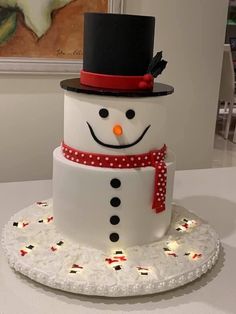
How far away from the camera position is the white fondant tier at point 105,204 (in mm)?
831

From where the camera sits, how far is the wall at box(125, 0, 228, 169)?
1.82 m

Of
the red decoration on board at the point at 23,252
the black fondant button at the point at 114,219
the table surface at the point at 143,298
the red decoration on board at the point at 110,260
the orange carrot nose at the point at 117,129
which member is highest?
the orange carrot nose at the point at 117,129

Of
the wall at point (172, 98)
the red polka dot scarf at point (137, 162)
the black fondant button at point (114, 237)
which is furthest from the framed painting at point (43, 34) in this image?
the black fondant button at point (114, 237)

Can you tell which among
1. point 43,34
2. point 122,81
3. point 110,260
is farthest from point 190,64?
point 110,260

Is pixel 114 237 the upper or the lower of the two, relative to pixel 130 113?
lower

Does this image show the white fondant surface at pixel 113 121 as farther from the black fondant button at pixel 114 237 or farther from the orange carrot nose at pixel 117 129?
the black fondant button at pixel 114 237

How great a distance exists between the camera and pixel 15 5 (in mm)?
1575

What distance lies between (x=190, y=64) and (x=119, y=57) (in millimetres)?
1172

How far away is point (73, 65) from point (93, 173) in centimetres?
99

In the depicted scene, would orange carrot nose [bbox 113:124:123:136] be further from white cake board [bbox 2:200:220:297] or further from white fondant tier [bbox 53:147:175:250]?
white cake board [bbox 2:200:220:297]

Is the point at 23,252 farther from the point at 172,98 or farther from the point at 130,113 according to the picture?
the point at 172,98

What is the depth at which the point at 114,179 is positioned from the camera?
0.82 m

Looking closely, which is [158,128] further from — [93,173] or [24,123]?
[24,123]

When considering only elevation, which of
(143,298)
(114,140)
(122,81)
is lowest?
(143,298)
